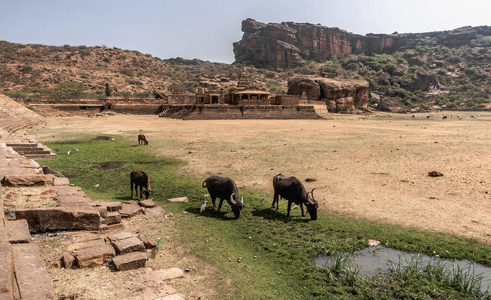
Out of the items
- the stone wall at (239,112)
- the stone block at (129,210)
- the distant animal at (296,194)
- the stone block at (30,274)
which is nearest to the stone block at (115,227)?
the stone block at (129,210)

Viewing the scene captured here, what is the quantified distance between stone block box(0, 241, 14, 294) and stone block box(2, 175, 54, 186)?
4.84 metres

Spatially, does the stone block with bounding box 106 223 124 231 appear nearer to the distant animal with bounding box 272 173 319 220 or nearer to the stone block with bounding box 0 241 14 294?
the stone block with bounding box 0 241 14 294

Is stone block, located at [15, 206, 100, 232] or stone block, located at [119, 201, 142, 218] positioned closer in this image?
stone block, located at [15, 206, 100, 232]

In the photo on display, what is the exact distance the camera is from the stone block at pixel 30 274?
3805mm

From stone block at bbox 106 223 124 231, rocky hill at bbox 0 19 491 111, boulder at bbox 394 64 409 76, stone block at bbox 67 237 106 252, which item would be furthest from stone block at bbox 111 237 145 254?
boulder at bbox 394 64 409 76

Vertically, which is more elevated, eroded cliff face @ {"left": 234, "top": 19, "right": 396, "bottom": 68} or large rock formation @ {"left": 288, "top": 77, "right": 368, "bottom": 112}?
eroded cliff face @ {"left": 234, "top": 19, "right": 396, "bottom": 68}

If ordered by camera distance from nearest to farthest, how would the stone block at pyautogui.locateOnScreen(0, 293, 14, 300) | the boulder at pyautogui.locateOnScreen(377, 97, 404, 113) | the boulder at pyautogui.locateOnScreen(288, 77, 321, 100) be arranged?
the stone block at pyautogui.locateOnScreen(0, 293, 14, 300) < the boulder at pyautogui.locateOnScreen(288, 77, 321, 100) < the boulder at pyautogui.locateOnScreen(377, 97, 404, 113)

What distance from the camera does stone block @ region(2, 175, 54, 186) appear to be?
8.38 m

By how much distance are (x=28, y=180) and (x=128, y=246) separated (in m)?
4.99

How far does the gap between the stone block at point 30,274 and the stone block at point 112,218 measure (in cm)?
254

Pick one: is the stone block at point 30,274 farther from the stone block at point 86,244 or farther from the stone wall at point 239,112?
the stone wall at point 239,112

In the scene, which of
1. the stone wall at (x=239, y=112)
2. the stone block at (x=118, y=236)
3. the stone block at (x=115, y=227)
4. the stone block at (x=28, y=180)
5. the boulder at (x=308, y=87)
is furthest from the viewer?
the boulder at (x=308, y=87)

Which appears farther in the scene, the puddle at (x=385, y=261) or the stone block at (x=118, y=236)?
the stone block at (x=118, y=236)

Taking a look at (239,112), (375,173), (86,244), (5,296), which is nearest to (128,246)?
(86,244)
